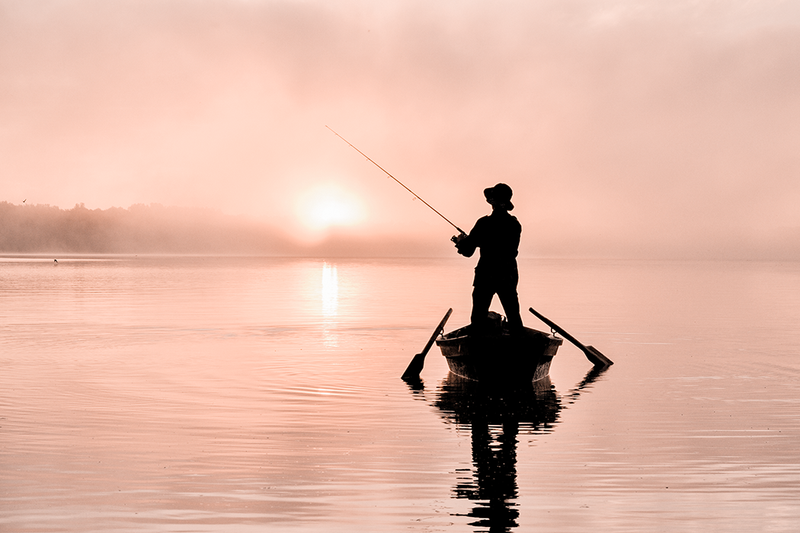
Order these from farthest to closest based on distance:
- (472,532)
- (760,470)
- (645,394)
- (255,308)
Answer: (255,308) < (645,394) < (760,470) < (472,532)

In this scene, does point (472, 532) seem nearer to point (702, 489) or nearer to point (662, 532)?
point (662, 532)

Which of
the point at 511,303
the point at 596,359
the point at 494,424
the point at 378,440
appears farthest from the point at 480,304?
the point at 378,440

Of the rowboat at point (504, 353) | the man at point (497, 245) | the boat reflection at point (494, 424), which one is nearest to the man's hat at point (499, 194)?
the man at point (497, 245)

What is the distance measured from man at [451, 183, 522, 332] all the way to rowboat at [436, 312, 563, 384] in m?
0.56

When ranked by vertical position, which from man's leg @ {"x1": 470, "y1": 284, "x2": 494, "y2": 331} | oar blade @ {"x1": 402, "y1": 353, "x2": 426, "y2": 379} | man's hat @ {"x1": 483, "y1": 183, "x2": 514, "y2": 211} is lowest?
oar blade @ {"x1": 402, "y1": 353, "x2": 426, "y2": 379}

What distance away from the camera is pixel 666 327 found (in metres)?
33.8

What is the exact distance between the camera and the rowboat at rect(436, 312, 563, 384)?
1711 centimetres

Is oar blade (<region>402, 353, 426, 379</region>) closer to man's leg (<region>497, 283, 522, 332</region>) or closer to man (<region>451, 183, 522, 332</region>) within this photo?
man's leg (<region>497, 283, 522, 332</region>)

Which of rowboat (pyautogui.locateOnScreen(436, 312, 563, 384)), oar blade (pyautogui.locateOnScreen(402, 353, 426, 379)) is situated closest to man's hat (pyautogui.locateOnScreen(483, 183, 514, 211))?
rowboat (pyautogui.locateOnScreen(436, 312, 563, 384))

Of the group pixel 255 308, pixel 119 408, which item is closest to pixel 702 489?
pixel 119 408

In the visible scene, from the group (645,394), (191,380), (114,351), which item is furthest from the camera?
(114,351)

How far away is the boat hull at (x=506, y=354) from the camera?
17109 millimetres

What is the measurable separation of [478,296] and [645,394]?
381cm

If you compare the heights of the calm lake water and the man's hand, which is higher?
the man's hand
